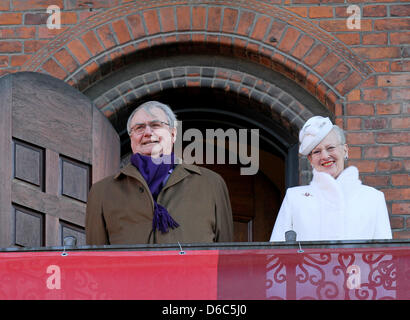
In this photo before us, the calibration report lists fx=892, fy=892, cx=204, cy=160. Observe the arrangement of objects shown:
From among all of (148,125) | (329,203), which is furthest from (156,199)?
(329,203)

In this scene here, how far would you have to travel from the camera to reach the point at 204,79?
5.77m

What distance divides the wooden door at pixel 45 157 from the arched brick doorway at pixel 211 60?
381 mm

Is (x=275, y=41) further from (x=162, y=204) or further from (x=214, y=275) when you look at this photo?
(x=214, y=275)

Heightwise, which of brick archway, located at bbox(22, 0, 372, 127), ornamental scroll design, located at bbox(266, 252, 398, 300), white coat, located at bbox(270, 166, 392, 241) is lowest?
ornamental scroll design, located at bbox(266, 252, 398, 300)

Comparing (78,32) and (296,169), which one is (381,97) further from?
(78,32)

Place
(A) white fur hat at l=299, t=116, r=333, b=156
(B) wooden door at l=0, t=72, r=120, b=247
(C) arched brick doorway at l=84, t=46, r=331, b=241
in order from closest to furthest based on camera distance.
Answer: (A) white fur hat at l=299, t=116, r=333, b=156 → (B) wooden door at l=0, t=72, r=120, b=247 → (C) arched brick doorway at l=84, t=46, r=331, b=241

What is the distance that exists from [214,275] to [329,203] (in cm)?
97

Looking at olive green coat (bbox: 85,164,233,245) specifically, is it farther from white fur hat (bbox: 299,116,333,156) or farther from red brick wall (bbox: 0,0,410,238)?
red brick wall (bbox: 0,0,410,238)

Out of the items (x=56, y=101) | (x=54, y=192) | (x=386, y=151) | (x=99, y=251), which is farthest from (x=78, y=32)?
(x=99, y=251)

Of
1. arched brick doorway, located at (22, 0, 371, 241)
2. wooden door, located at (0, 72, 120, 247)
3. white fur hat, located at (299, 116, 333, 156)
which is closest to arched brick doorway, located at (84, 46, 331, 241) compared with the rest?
arched brick doorway, located at (22, 0, 371, 241)

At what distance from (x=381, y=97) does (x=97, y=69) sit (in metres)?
1.80

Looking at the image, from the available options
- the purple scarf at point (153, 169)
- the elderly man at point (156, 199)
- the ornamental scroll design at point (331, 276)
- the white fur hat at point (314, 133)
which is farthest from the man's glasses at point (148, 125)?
the ornamental scroll design at point (331, 276)

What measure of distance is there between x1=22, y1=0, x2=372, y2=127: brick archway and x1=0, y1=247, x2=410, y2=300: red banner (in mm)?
2350

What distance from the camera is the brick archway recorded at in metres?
5.63
